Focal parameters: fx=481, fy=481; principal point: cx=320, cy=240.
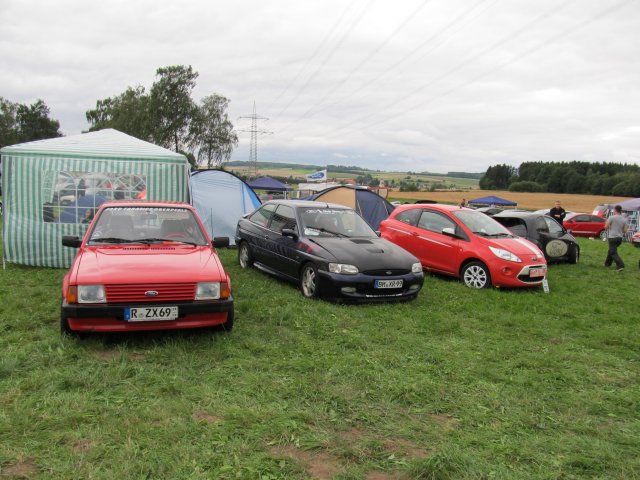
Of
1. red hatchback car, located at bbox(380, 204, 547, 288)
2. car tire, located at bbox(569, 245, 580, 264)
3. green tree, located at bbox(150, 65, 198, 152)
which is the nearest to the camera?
red hatchback car, located at bbox(380, 204, 547, 288)

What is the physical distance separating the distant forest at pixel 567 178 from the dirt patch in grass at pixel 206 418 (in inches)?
2831

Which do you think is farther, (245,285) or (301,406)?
(245,285)

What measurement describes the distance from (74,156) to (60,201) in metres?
0.90

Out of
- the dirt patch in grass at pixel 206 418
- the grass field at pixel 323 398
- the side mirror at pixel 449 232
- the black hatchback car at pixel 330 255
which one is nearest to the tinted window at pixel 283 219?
the black hatchback car at pixel 330 255

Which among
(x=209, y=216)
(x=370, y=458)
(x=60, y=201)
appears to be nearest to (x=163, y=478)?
(x=370, y=458)

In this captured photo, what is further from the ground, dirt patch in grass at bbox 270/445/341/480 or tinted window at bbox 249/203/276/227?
tinted window at bbox 249/203/276/227

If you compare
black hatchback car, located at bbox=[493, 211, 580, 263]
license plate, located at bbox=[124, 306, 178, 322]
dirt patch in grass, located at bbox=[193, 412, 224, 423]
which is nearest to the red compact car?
license plate, located at bbox=[124, 306, 178, 322]

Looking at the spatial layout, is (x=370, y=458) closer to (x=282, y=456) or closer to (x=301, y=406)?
(x=282, y=456)

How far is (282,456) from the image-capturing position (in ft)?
9.89

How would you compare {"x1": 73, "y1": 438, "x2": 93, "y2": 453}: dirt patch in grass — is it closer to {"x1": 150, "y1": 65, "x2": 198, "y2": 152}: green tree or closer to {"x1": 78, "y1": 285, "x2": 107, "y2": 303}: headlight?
{"x1": 78, "y1": 285, "x2": 107, "y2": 303}: headlight

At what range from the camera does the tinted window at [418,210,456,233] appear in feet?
31.6

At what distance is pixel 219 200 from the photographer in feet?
43.2

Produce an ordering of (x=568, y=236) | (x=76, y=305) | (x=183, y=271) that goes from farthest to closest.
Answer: (x=568, y=236)
(x=183, y=271)
(x=76, y=305)

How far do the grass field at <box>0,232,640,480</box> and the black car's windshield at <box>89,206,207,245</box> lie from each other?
1154 mm
